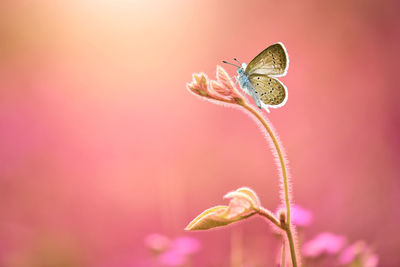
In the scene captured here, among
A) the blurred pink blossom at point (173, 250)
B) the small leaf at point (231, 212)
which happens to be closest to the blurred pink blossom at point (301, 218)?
the blurred pink blossom at point (173, 250)

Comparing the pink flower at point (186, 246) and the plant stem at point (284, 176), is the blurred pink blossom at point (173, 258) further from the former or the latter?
the plant stem at point (284, 176)

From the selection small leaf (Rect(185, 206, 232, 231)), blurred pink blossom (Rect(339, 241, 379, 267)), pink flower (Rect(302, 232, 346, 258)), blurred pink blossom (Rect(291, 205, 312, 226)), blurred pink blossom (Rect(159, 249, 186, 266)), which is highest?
blurred pink blossom (Rect(291, 205, 312, 226))

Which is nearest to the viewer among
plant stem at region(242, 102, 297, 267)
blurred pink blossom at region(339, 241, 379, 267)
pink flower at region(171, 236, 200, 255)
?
plant stem at region(242, 102, 297, 267)

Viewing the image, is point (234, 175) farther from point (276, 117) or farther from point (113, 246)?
point (113, 246)

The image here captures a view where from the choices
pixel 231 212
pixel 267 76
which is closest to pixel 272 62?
pixel 267 76

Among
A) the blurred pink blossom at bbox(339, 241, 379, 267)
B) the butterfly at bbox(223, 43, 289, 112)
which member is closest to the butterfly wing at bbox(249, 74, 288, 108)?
Answer: the butterfly at bbox(223, 43, 289, 112)

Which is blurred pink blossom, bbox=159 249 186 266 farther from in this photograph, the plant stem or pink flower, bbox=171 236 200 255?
the plant stem

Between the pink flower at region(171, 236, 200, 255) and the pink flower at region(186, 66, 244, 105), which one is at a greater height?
the pink flower at region(186, 66, 244, 105)

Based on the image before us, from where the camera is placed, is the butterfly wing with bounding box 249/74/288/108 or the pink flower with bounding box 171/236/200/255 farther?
the pink flower with bounding box 171/236/200/255
